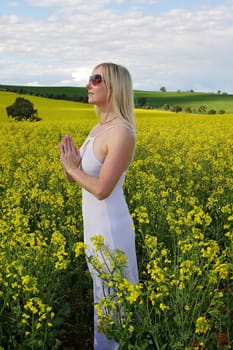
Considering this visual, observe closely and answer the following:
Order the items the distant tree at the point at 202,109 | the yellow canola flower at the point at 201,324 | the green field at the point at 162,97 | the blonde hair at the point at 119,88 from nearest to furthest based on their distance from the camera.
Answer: the yellow canola flower at the point at 201,324 < the blonde hair at the point at 119,88 < the distant tree at the point at 202,109 < the green field at the point at 162,97

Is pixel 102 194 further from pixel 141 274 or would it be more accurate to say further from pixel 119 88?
pixel 141 274

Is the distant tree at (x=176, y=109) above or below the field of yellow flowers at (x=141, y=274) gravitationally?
above

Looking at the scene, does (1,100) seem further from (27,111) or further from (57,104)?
(27,111)

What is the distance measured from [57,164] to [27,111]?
2307 centimetres

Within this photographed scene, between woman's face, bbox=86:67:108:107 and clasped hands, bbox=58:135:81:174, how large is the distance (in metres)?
0.28

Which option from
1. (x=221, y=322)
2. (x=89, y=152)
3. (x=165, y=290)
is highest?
(x=89, y=152)

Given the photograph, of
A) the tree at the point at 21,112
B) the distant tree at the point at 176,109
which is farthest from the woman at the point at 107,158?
the distant tree at the point at 176,109

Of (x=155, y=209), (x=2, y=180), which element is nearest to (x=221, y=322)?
(x=155, y=209)

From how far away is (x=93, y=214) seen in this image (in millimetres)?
3705

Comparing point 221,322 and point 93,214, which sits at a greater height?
point 93,214

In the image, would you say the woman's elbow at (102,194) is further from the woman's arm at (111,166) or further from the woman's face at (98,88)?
the woman's face at (98,88)

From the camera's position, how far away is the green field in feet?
172

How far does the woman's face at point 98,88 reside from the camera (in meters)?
3.56

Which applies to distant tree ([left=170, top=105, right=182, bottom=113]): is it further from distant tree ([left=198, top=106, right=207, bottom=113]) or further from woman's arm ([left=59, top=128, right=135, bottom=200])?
woman's arm ([left=59, top=128, right=135, bottom=200])
